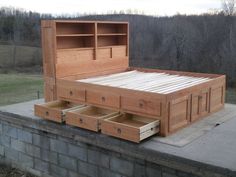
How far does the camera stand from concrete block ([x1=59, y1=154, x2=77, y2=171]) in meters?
5.07

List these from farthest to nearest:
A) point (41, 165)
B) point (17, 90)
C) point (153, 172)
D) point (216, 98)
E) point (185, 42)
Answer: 1. point (185, 42)
2. point (17, 90)
3. point (216, 98)
4. point (41, 165)
5. point (153, 172)

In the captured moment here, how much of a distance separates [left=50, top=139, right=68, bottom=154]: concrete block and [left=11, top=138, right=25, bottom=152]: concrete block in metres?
0.80

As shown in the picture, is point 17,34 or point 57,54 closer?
point 57,54

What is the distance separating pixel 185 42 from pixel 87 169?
19879mm

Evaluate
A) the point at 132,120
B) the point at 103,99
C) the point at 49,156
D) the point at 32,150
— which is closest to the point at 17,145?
the point at 32,150

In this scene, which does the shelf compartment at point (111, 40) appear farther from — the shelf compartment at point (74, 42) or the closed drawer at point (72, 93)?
the closed drawer at point (72, 93)

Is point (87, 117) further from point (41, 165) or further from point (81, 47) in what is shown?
point (81, 47)

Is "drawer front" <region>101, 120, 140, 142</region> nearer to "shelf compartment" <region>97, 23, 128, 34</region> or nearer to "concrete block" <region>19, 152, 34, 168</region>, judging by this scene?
"concrete block" <region>19, 152, 34, 168</region>

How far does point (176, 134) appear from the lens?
4.63 m

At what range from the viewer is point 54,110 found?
203 inches

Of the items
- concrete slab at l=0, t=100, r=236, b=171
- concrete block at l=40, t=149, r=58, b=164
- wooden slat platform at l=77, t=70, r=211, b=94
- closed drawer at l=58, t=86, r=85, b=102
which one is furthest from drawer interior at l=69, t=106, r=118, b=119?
concrete block at l=40, t=149, r=58, b=164

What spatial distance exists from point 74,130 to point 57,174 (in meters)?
0.97

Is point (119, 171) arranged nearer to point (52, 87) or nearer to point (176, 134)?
point (176, 134)

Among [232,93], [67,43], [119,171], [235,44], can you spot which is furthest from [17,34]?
[119,171]
